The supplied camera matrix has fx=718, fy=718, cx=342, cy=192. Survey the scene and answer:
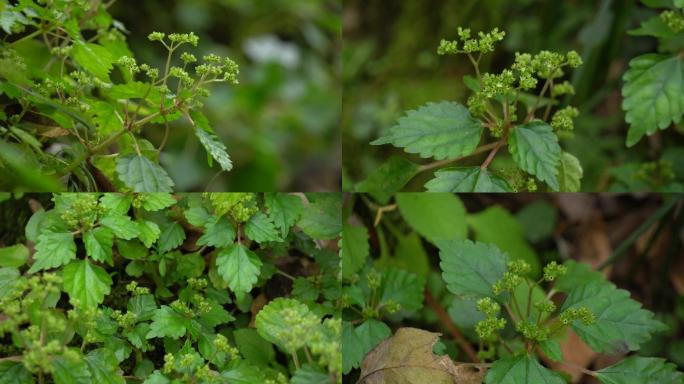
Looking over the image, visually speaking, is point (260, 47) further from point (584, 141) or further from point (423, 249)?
point (423, 249)

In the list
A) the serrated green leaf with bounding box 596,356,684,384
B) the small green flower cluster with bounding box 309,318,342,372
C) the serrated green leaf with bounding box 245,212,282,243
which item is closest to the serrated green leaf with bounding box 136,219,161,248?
the serrated green leaf with bounding box 245,212,282,243

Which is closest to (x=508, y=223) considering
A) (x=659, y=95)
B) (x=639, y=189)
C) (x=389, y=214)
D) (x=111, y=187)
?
(x=639, y=189)

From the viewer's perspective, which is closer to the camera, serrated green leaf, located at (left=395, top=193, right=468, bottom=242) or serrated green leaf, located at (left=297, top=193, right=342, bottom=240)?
A: serrated green leaf, located at (left=297, top=193, right=342, bottom=240)

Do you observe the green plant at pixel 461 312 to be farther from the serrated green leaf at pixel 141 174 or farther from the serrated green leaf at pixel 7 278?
the serrated green leaf at pixel 7 278

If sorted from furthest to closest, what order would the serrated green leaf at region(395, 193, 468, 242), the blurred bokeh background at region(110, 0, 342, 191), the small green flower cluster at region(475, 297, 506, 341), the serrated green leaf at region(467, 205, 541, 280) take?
the blurred bokeh background at region(110, 0, 342, 191), the serrated green leaf at region(467, 205, 541, 280), the serrated green leaf at region(395, 193, 468, 242), the small green flower cluster at region(475, 297, 506, 341)

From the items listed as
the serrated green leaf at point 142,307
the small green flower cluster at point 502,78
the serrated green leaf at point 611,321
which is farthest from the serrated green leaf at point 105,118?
the serrated green leaf at point 611,321

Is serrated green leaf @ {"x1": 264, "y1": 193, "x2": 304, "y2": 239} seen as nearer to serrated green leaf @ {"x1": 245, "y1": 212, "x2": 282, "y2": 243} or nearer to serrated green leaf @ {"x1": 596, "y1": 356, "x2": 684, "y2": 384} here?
serrated green leaf @ {"x1": 245, "y1": 212, "x2": 282, "y2": 243}

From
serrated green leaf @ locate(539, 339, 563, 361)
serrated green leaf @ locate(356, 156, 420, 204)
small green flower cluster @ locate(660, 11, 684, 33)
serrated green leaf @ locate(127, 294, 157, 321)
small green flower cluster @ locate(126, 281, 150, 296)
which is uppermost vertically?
small green flower cluster @ locate(660, 11, 684, 33)
